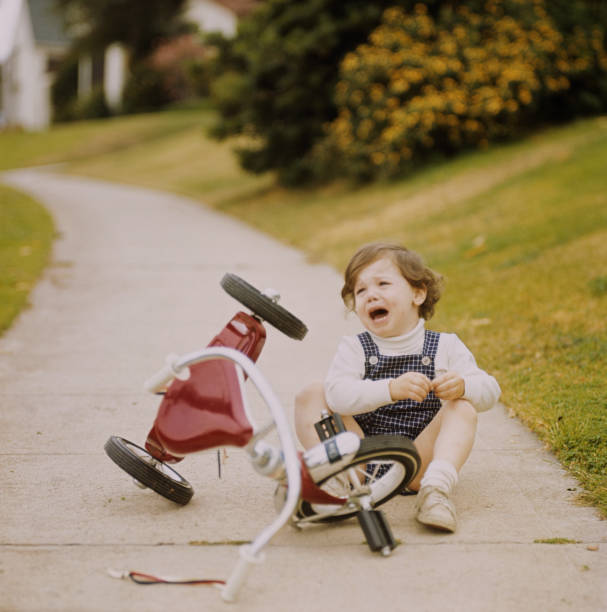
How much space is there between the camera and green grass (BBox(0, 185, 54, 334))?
22.5 feet

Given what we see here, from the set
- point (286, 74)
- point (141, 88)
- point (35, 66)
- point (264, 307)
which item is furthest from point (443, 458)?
point (35, 66)

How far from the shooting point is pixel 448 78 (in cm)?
1278

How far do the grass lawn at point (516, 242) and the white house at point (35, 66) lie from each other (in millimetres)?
23491

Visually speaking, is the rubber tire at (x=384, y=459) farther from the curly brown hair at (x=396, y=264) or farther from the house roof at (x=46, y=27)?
the house roof at (x=46, y=27)

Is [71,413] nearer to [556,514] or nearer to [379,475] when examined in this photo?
[379,475]

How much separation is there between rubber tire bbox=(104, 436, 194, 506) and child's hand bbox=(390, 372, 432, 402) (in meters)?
0.87

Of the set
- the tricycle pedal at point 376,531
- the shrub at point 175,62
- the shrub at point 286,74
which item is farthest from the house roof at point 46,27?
the tricycle pedal at point 376,531

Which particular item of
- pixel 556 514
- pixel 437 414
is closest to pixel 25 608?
pixel 437 414

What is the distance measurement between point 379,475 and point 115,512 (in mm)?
986

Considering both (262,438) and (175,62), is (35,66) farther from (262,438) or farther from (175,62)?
(262,438)

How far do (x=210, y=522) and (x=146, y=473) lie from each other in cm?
29

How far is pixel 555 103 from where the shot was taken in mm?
14445

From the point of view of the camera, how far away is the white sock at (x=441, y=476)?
2.95m

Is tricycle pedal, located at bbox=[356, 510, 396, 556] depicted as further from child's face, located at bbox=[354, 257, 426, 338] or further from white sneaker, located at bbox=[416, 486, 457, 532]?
child's face, located at bbox=[354, 257, 426, 338]
